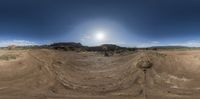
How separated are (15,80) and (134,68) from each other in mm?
12519

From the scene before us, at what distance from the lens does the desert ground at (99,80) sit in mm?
29469

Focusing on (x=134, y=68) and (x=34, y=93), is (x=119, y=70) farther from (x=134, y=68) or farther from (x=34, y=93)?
(x=34, y=93)

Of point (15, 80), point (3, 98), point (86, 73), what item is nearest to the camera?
point (3, 98)

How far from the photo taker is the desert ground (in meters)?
29.5

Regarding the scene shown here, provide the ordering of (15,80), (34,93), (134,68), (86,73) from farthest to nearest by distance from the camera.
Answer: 1. (86,73)
2. (134,68)
3. (15,80)
4. (34,93)

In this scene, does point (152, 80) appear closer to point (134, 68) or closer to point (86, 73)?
point (134, 68)

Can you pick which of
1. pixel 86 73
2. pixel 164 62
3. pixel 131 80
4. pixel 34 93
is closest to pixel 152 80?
pixel 131 80

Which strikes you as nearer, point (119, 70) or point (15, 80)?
point (15, 80)

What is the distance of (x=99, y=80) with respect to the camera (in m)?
35.7

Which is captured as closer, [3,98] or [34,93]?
[3,98]

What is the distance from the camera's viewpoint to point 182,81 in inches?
1361

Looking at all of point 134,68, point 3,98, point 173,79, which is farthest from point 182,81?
point 3,98

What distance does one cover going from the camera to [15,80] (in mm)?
33781

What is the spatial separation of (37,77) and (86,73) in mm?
7343
